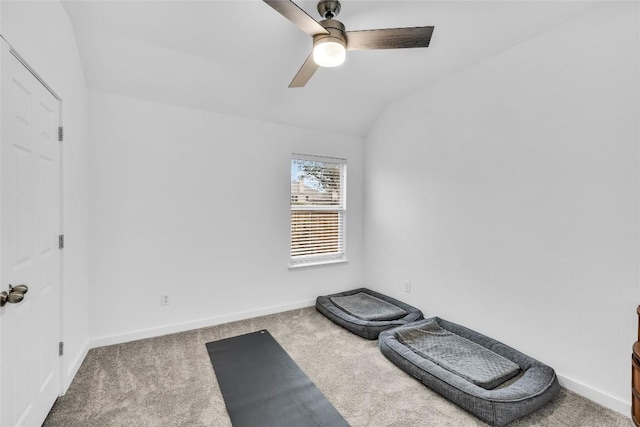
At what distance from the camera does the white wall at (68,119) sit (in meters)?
1.49

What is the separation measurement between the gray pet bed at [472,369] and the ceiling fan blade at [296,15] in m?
2.44

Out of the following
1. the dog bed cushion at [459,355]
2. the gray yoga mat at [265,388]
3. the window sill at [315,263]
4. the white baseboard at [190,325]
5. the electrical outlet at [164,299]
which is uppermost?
the window sill at [315,263]

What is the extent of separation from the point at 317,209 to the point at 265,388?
7.37ft

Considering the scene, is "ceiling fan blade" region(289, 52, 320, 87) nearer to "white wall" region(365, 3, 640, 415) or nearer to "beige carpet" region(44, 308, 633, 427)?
"white wall" region(365, 3, 640, 415)

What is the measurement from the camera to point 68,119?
6.75 ft

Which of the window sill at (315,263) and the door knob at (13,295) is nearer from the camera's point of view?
the door knob at (13,295)

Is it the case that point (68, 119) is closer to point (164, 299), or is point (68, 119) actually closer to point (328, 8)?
point (164, 299)

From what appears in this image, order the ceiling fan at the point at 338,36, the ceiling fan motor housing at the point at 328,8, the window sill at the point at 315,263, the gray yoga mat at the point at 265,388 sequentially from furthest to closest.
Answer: the window sill at the point at 315,263 < the ceiling fan motor housing at the point at 328,8 < the gray yoga mat at the point at 265,388 < the ceiling fan at the point at 338,36

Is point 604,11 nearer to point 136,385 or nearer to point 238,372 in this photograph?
point 238,372

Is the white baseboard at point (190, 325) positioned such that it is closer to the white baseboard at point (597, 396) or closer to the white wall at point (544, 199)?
the white wall at point (544, 199)

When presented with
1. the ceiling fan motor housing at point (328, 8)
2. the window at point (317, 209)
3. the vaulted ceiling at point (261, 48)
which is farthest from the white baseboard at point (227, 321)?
the ceiling fan motor housing at point (328, 8)

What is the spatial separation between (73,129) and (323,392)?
273 cm

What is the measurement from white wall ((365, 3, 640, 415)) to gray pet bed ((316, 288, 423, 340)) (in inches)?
10.8

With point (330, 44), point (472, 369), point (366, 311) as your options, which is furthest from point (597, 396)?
point (330, 44)
